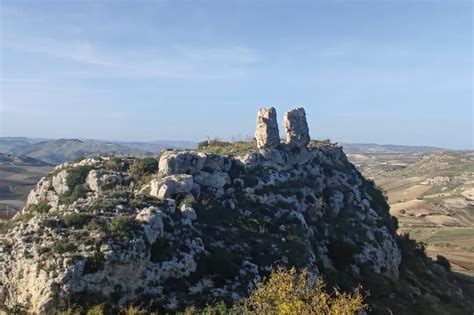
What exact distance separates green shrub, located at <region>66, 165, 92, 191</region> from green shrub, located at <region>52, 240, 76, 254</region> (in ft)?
46.6

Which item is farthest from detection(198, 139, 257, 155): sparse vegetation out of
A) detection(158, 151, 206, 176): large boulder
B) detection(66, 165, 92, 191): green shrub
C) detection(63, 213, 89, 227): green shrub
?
detection(63, 213, 89, 227): green shrub

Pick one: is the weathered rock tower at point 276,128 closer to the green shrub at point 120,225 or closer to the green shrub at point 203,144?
the green shrub at point 203,144

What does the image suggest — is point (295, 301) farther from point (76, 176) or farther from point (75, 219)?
point (76, 176)

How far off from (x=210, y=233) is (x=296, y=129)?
2420 centimetres

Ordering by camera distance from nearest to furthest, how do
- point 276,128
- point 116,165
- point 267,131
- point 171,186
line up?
point 171,186
point 116,165
point 267,131
point 276,128

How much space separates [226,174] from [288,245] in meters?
9.99

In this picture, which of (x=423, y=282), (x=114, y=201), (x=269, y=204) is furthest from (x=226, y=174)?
(x=423, y=282)

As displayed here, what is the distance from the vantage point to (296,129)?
57.9 meters

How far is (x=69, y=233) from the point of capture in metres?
30.5

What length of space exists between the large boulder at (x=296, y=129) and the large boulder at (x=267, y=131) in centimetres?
222

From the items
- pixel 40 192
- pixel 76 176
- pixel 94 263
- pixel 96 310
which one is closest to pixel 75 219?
pixel 94 263

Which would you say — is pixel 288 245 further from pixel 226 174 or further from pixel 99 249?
pixel 99 249

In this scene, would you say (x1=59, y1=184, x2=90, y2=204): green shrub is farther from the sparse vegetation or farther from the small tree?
the small tree

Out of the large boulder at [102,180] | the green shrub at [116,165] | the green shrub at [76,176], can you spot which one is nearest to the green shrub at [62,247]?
the large boulder at [102,180]
